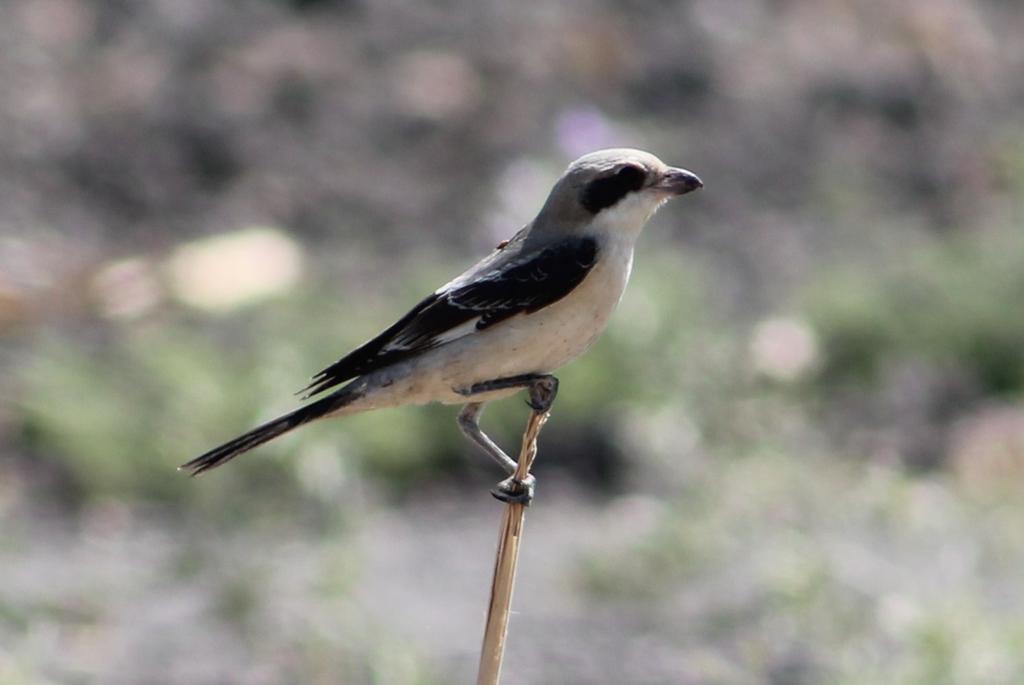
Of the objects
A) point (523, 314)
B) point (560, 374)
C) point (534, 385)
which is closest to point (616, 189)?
point (523, 314)

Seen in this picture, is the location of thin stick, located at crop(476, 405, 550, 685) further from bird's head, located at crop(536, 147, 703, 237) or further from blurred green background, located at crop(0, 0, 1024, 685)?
blurred green background, located at crop(0, 0, 1024, 685)

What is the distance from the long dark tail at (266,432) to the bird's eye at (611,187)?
70 centimetres

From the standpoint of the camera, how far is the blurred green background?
6.39 metres

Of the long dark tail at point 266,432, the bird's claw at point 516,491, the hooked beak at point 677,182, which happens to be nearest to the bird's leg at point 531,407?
the bird's claw at point 516,491

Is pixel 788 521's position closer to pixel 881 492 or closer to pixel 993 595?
pixel 881 492

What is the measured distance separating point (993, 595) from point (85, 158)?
622 cm

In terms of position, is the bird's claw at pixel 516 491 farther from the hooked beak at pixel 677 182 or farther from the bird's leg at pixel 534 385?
the hooked beak at pixel 677 182

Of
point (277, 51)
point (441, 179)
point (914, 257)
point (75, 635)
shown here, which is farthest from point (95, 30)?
point (75, 635)

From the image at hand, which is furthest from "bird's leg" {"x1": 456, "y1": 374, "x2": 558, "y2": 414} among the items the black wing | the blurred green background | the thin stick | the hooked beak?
the blurred green background

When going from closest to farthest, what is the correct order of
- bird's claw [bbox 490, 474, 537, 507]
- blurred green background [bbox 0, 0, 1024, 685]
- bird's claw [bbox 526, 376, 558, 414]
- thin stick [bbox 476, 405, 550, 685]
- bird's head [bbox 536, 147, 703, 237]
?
thin stick [bbox 476, 405, 550, 685] → bird's claw [bbox 490, 474, 537, 507] → bird's claw [bbox 526, 376, 558, 414] → bird's head [bbox 536, 147, 703, 237] → blurred green background [bbox 0, 0, 1024, 685]

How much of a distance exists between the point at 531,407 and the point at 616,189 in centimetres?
55

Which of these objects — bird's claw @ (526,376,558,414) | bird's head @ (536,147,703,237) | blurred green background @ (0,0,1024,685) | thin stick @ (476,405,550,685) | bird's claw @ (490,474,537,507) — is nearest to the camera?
thin stick @ (476,405,550,685)

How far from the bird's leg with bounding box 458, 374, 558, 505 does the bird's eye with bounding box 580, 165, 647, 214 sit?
0.42 metres

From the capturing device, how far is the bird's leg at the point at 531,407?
12.9 feet
